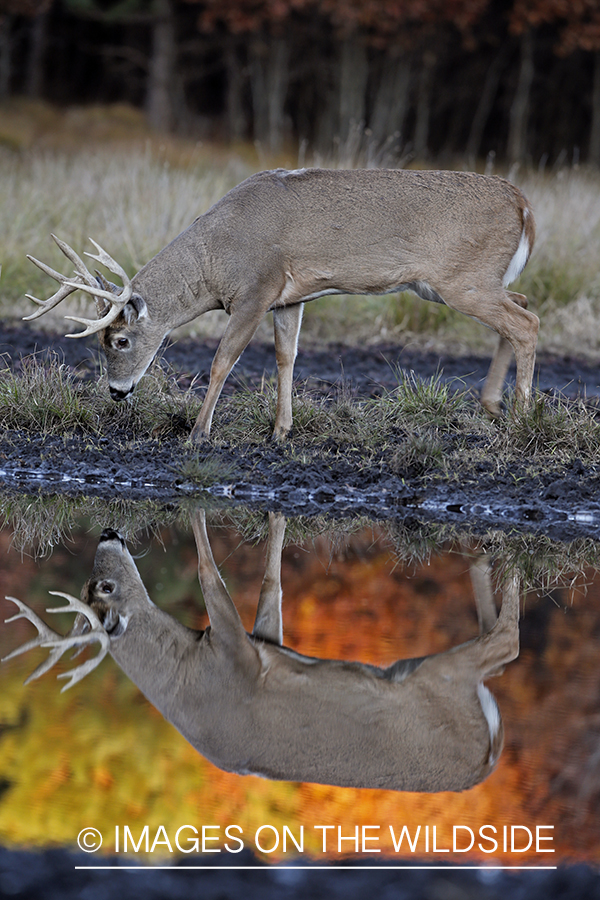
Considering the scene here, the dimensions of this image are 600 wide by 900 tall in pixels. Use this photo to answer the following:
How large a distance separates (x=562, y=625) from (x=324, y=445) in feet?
9.30

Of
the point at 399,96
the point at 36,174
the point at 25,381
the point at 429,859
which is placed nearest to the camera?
the point at 429,859

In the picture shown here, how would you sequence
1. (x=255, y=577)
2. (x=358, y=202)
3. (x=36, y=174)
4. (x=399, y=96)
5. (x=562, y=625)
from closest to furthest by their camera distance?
(x=562, y=625)
(x=255, y=577)
(x=358, y=202)
(x=36, y=174)
(x=399, y=96)

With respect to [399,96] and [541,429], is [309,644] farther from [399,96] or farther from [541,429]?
[399,96]

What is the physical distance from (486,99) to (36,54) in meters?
9.84

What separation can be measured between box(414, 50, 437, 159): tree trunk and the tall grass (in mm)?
12395

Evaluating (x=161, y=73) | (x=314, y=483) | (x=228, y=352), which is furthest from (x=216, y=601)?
(x=161, y=73)

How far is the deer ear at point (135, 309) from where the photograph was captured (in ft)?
23.2

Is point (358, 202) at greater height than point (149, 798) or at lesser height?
greater

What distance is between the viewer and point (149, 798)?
3408mm

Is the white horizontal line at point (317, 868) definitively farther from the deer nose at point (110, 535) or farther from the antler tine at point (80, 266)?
the antler tine at point (80, 266)

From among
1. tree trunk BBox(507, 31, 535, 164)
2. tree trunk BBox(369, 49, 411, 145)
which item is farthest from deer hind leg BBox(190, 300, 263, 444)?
tree trunk BBox(369, 49, 411, 145)

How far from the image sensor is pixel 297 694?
4102mm

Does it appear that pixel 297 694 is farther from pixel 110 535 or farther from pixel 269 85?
pixel 269 85

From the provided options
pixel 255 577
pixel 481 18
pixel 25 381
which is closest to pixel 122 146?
pixel 481 18
